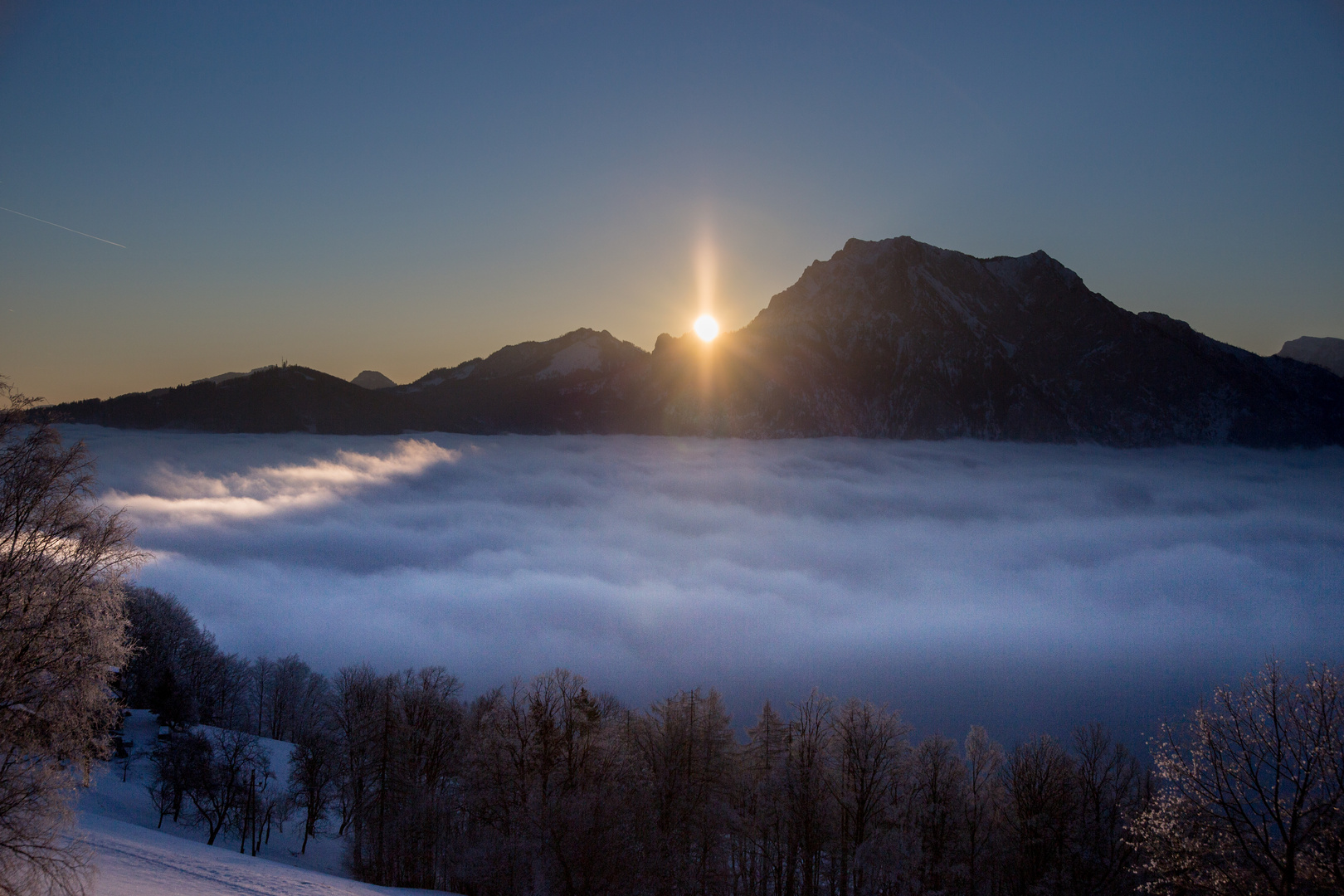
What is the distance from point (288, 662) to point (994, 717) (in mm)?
166743

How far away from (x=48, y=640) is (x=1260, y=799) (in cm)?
3431

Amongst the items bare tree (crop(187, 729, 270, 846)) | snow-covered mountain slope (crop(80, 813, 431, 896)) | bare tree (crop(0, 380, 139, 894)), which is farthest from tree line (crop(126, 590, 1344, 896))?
bare tree (crop(0, 380, 139, 894))

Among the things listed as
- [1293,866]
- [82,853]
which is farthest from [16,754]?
[1293,866]

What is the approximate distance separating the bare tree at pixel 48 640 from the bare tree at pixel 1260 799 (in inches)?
1157

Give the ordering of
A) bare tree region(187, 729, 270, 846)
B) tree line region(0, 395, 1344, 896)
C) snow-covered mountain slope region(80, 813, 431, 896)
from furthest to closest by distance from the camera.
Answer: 1. bare tree region(187, 729, 270, 846)
2. snow-covered mountain slope region(80, 813, 431, 896)
3. tree line region(0, 395, 1344, 896)

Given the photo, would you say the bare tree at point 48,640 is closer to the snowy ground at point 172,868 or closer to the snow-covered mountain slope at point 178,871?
the snowy ground at point 172,868

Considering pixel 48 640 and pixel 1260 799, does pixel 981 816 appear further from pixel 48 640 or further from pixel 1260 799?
pixel 48 640

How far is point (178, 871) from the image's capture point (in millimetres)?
25172

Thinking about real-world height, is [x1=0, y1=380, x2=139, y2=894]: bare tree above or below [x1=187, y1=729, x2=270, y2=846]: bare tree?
above

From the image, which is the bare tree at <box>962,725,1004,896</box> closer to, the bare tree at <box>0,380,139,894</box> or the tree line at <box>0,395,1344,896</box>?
the tree line at <box>0,395,1344,896</box>

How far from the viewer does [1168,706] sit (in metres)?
191

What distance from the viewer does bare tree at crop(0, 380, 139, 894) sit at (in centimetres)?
1594

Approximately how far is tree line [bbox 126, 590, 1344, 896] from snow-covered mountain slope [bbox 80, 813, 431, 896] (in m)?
10.7

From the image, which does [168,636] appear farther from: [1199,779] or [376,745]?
[1199,779]
